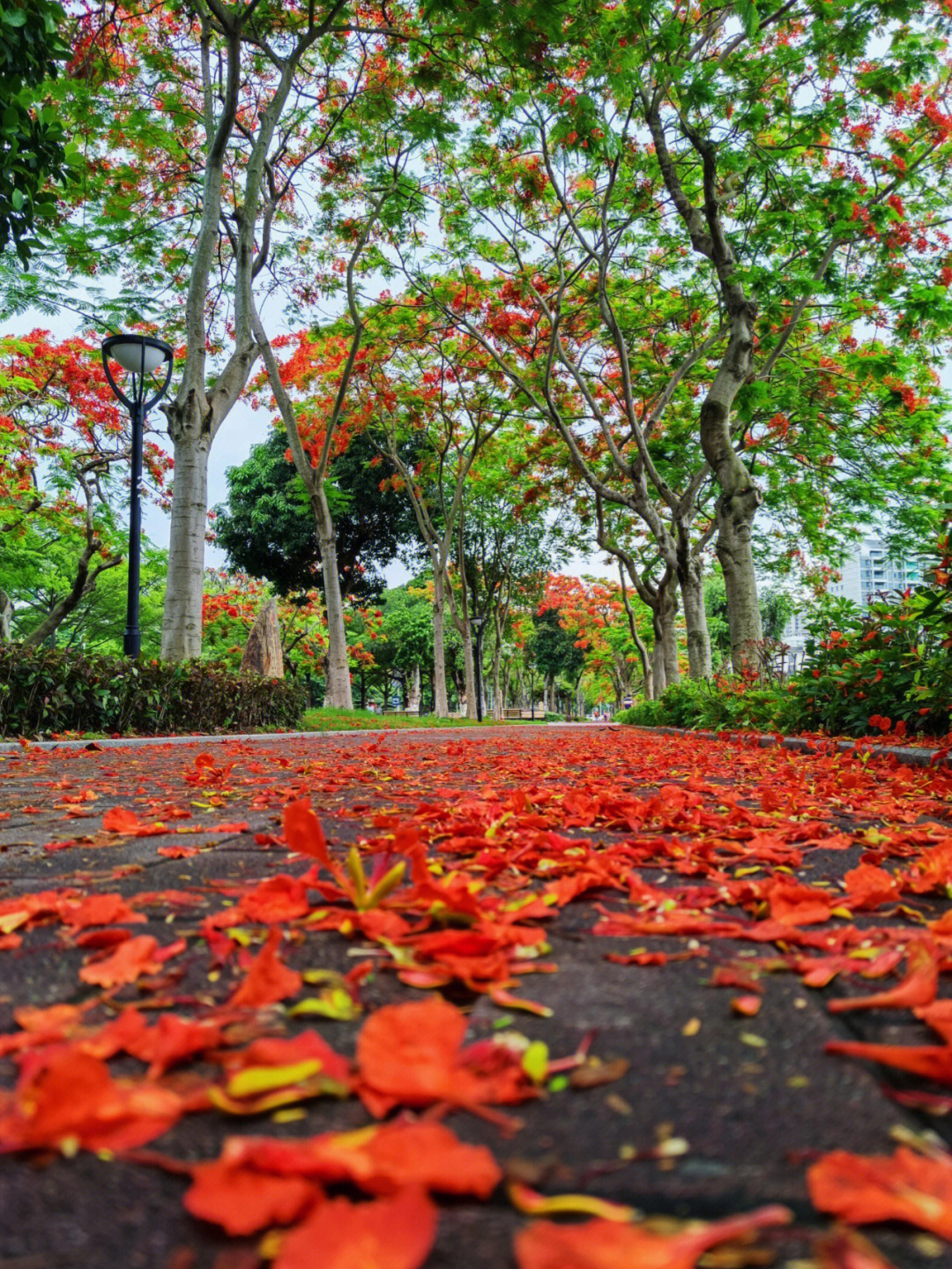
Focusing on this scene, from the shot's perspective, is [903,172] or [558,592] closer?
[903,172]

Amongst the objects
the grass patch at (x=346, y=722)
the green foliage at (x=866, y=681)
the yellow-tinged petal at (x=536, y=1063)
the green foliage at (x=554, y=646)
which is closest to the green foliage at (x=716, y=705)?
the green foliage at (x=866, y=681)

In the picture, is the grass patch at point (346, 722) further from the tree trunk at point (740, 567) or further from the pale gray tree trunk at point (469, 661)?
the tree trunk at point (740, 567)

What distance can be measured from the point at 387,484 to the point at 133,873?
17388 millimetres

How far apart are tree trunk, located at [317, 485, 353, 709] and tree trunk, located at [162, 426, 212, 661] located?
420 centimetres

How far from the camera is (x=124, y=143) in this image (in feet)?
34.2

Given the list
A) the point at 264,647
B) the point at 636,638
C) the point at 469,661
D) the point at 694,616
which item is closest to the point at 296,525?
the point at 469,661

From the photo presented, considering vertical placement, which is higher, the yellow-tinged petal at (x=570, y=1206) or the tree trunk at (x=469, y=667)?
the tree trunk at (x=469, y=667)

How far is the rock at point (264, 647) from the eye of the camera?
15.1 metres

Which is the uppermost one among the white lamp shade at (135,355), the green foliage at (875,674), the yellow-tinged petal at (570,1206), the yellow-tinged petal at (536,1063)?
the white lamp shade at (135,355)

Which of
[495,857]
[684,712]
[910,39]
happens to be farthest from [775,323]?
[495,857]

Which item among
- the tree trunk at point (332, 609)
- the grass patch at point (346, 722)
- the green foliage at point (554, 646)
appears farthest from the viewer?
the green foliage at point (554, 646)

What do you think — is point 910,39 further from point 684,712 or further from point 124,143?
point 124,143

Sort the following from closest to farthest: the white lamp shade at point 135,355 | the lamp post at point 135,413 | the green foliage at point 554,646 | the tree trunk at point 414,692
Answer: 1. the lamp post at point 135,413
2. the white lamp shade at point 135,355
3. the green foliage at point 554,646
4. the tree trunk at point 414,692

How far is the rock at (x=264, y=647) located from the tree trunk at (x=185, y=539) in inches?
208
